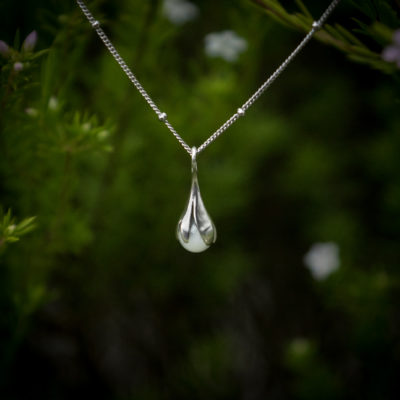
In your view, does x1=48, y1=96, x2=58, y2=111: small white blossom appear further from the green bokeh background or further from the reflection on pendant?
the reflection on pendant

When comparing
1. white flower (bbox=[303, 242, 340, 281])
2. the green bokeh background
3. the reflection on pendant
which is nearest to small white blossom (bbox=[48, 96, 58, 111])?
the green bokeh background

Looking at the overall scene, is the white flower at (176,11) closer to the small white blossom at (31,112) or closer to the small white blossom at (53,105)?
the small white blossom at (53,105)

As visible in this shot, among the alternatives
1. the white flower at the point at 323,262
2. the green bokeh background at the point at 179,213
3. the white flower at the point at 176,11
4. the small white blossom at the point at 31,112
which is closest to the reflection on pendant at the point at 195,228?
the green bokeh background at the point at 179,213

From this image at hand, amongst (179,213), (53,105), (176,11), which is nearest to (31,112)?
(53,105)

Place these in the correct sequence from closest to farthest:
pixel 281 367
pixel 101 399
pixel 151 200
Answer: pixel 101 399 < pixel 151 200 < pixel 281 367

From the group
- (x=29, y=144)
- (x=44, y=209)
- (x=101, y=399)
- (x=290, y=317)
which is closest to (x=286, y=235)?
(x=290, y=317)

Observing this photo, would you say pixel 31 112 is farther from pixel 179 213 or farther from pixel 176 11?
pixel 179 213

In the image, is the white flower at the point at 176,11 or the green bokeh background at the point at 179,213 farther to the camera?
the white flower at the point at 176,11

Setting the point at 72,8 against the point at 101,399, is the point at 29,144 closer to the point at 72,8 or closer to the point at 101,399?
the point at 72,8
